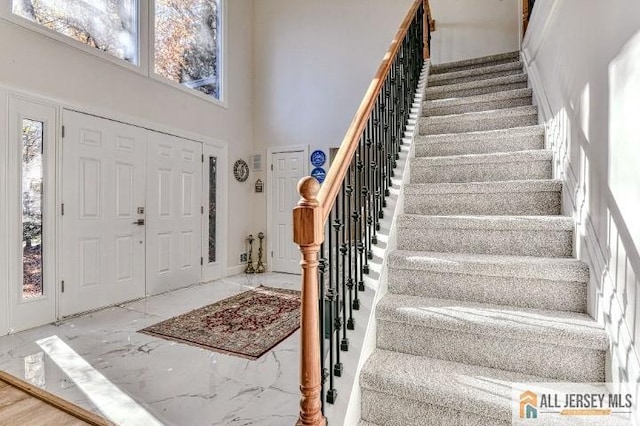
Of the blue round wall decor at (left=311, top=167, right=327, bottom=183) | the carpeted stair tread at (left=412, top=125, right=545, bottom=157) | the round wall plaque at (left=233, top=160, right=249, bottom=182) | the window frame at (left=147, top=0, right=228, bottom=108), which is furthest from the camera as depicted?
the round wall plaque at (left=233, top=160, right=249, bottom=182)

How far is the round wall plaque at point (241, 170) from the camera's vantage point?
527 cm

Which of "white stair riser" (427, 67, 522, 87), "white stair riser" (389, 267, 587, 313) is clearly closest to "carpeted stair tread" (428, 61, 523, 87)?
"white stair riser" (427, 67, 522, 87)

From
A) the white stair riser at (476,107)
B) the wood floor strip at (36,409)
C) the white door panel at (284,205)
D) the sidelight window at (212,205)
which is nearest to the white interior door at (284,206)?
the white door panel at (284,205)

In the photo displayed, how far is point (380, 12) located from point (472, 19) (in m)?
1.22

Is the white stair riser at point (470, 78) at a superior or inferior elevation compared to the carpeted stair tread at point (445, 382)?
superior

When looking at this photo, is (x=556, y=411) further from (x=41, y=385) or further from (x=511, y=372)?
(x=41, y=385)

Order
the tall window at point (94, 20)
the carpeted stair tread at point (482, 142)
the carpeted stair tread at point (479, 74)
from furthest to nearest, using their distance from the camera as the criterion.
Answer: the carpeted stair tread at point (479, 74) < the tall window at point (94, 20) < the carpeted stair tread at point (482, 142)

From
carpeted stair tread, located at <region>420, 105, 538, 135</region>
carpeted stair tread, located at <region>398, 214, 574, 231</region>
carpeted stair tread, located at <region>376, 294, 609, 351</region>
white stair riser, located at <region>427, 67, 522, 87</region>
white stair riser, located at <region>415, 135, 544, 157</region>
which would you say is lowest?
carpeted stair tread, located at <region>376, 294, 609, 351</region>

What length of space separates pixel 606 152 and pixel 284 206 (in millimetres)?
4311

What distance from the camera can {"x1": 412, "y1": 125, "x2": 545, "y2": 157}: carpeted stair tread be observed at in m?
2.36

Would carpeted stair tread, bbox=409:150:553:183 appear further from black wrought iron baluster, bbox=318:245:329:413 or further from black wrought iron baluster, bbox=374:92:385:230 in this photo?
black wrought iron baluster, bbox=318:245:329:413

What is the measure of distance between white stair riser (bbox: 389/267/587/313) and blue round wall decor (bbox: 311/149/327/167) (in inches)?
135

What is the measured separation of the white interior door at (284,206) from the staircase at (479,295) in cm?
305

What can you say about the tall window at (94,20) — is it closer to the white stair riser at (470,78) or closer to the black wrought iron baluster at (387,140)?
the black wrought iron baluster at (387,140)
